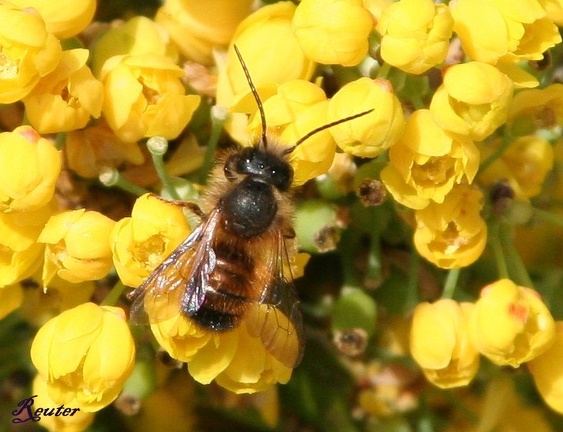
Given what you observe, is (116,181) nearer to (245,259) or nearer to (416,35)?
(245,259)

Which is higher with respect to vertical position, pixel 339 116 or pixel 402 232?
pixel 339 116

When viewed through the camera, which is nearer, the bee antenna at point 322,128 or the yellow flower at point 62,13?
the bee antenna at point 322,128

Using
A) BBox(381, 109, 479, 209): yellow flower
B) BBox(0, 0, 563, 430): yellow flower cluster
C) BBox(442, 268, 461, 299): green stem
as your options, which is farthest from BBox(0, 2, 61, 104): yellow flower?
BBox(442, 268, 461, 299): green stem

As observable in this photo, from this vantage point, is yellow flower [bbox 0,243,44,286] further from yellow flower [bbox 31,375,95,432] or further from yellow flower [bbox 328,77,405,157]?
yellow flower [bbox 328,77,405,157]

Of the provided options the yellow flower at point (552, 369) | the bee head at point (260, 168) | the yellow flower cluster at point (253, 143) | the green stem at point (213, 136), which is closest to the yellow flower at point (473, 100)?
the yellow flower cluster at point (253, 143)

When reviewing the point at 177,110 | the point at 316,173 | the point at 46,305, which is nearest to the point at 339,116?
the point at 316,173

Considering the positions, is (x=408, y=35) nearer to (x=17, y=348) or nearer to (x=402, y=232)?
(x=402, y=232)

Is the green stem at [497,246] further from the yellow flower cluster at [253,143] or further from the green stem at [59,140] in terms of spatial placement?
the green stem at [59,140]
